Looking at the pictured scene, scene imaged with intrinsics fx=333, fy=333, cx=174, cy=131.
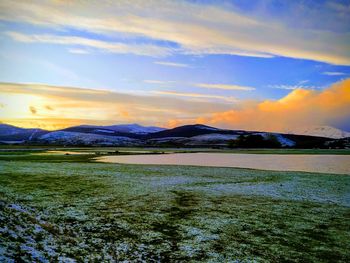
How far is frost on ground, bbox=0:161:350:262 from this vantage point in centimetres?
1488

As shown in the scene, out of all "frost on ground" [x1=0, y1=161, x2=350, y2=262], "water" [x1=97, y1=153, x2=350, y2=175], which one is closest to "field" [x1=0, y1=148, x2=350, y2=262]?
"frost on ground" [x1=0, y1=161, x2=350, y2=262]

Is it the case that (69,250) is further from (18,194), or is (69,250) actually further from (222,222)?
(18,194)

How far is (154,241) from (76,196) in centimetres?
1498

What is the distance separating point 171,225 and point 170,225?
63mm

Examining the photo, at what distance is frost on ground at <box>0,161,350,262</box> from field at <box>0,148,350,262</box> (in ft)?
0.16

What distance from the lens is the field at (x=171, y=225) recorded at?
1491cm

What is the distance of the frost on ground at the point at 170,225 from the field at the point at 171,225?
5cm

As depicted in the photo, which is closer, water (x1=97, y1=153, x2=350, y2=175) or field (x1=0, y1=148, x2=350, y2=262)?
field (x1=0, y1=148, x2=350, y2=262)

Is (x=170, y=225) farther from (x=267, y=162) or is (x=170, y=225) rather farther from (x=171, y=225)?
(x=267, y=162)

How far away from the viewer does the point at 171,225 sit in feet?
66.7

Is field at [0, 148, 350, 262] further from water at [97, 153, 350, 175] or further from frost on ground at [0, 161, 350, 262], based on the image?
water at [97, 153, 350, 175]

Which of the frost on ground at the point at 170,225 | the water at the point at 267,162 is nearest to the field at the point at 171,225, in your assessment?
the frost on ground at the point at 170,225

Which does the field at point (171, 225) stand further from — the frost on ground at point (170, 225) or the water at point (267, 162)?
the water at point (267, 162)

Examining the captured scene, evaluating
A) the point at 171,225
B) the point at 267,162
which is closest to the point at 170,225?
the point at 171,225
